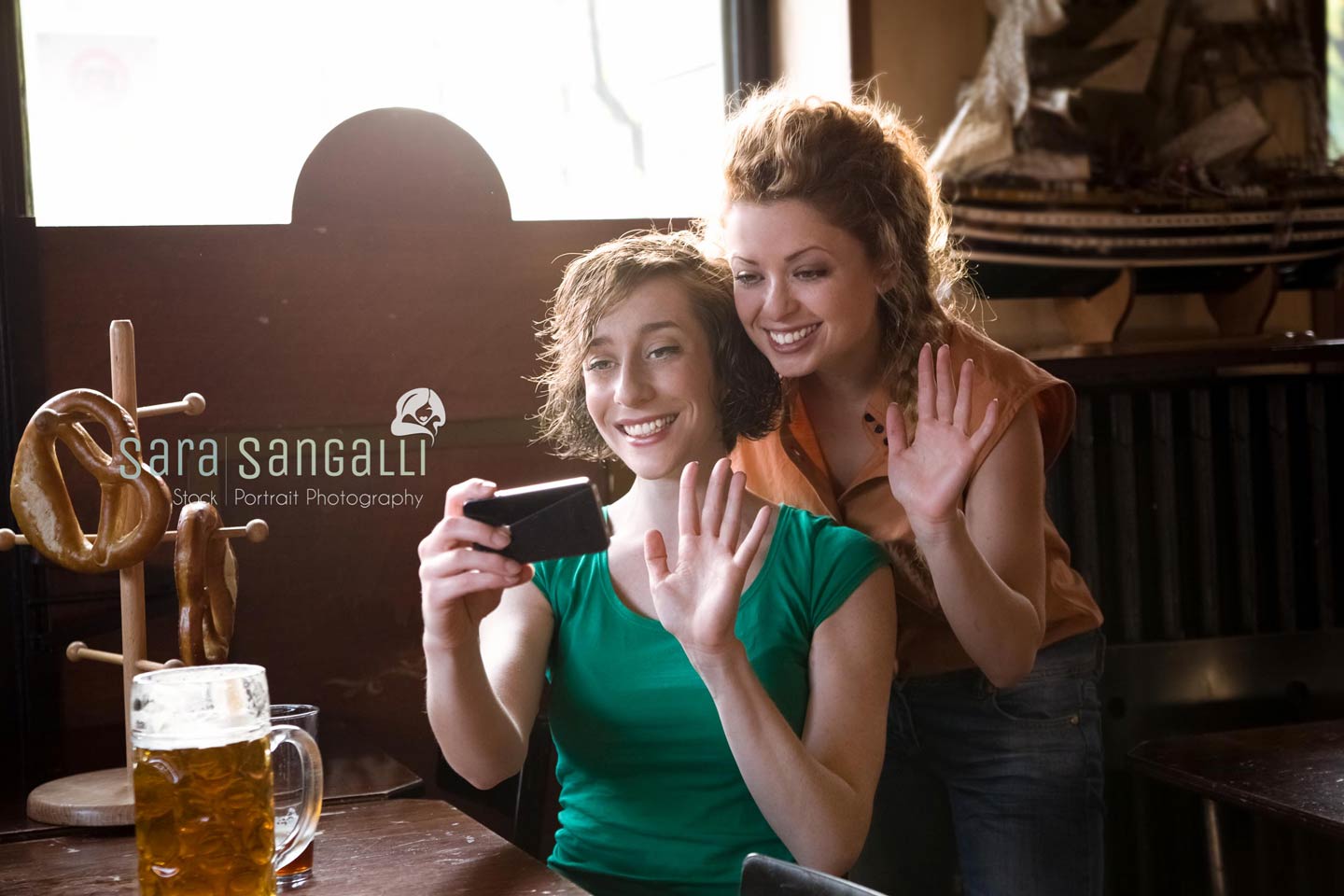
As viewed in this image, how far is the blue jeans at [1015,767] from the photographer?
1724 millimetres

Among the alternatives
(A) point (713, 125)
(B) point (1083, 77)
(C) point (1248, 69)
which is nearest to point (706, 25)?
(A) point (713, 125)

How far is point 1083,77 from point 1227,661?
108cm

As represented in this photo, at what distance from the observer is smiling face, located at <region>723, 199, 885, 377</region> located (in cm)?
157

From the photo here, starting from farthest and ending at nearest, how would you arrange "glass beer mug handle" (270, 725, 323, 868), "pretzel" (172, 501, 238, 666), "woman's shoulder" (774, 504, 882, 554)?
"woman's shoulder" (774, 504, 882, 554) → "pretzel" (172, 501, 238, 666) → "glass beer mug handle" (270, 725, 323, 868)

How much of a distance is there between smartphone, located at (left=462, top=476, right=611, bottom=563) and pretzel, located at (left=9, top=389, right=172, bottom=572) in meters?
0.39

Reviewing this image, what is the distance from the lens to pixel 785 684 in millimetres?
1449

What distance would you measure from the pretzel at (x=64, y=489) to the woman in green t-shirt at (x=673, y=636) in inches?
12.9

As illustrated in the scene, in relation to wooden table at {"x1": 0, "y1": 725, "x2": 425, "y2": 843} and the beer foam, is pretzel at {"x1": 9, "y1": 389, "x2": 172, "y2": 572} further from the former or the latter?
the beer foam

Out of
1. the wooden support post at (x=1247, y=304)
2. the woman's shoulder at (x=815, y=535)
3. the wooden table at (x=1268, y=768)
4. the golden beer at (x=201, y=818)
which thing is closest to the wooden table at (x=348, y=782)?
the golden beer at (x=201, y=818)

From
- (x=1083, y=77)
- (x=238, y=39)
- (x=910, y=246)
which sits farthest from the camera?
(x=1083, y=77)

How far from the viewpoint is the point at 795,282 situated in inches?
62.6

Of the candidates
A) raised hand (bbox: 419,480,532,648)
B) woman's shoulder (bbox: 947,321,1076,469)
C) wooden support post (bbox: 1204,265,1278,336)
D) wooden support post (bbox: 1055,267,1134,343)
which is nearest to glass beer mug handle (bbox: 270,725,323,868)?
raised hand (bbox: 419,480,532,648)

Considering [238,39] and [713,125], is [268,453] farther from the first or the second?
[713,125]

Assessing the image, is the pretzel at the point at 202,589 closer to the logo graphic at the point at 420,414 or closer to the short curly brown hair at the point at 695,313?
the short curly brown hair at the point at 695,313
